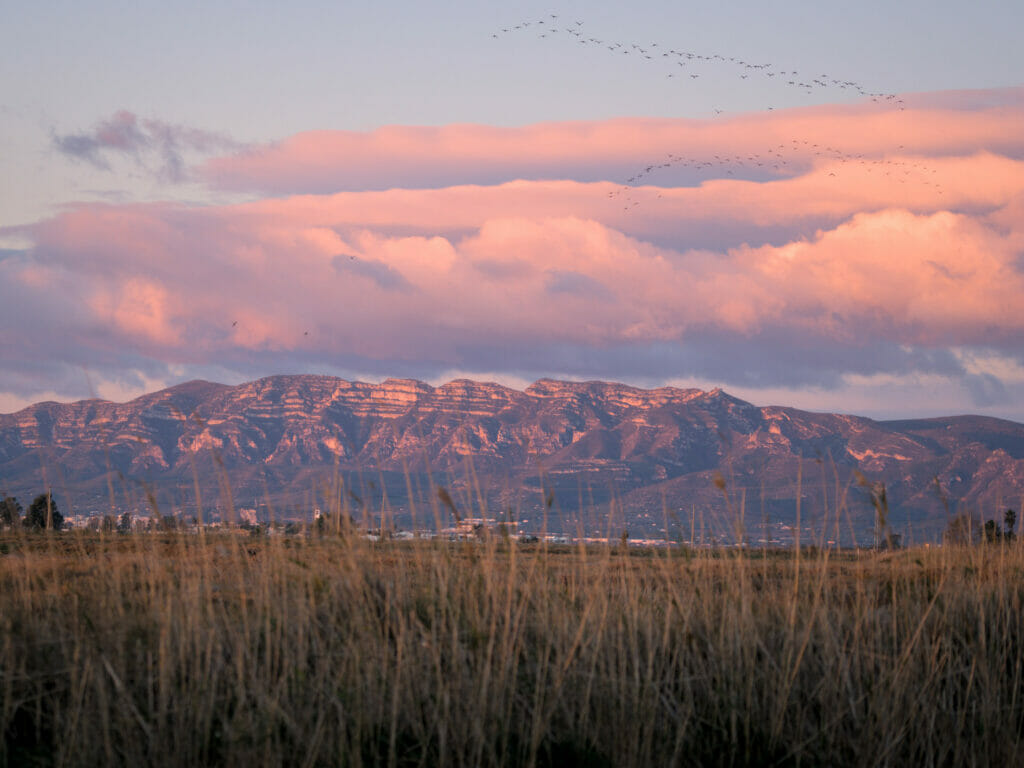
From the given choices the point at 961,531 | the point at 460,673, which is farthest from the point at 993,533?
the point at 460,673

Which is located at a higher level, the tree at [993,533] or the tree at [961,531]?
the tree at [961,531]

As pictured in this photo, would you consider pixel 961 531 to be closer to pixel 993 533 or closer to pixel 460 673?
pixel 993 533

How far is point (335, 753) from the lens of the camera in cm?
708

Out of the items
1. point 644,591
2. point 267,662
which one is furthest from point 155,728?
point 644,591

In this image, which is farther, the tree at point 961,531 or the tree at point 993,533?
the tree at point 993,533

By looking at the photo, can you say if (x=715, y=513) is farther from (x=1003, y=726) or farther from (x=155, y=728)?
(x=155, y=728)

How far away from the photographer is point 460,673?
313 inches

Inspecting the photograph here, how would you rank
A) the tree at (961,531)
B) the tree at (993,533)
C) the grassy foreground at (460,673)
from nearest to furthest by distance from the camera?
the grassy foreground at (460,673) → the tree at (961,531) → the tree at (993,533)

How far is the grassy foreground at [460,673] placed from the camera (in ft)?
23.6

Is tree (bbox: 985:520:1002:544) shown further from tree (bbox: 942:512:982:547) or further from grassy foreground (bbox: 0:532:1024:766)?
grassy foreground (bbox: 0:532:1024:766)

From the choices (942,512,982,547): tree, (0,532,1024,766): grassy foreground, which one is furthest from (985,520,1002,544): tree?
(0,532,1024,766): grassy foreground

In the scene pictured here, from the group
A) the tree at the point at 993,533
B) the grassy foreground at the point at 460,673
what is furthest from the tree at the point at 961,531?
the grassy foreground at the point at 460,673

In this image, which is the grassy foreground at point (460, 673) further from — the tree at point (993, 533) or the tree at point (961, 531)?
the tree at point (993, 533)

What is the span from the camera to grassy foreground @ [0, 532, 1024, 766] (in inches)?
283
